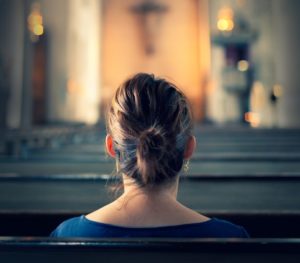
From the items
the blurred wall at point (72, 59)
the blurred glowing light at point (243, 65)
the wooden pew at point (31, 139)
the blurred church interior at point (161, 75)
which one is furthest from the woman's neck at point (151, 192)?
the blurred glowing light at point (243, 65)

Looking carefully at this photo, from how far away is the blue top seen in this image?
0.77 m

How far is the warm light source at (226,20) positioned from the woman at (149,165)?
50.2 feet

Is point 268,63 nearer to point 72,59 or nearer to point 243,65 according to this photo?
point 243,65

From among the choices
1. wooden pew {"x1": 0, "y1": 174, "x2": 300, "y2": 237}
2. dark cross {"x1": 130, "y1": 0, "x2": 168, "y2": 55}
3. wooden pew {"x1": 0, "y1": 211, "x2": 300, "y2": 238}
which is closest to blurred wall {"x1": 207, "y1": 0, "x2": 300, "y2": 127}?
dark cross {"x1": 130, "y1": 0, "x2": 168, "y2": 55}

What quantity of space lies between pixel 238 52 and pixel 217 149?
39.5 ft

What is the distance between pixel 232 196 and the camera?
5.68 feet

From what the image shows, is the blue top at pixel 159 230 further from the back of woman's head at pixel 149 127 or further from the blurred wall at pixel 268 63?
the blurred wall at pixel 268 63

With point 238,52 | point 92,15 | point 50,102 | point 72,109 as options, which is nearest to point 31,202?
point 50,102

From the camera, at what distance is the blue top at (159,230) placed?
775 millimetres

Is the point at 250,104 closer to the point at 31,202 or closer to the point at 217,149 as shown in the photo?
the point at 217,149

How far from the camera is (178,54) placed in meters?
16.1

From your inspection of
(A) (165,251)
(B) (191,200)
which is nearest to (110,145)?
(A) (165,251)

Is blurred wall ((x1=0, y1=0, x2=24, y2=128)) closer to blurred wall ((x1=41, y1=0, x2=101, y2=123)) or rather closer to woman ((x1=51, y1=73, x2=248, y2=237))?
blurred wall ((x1=41, y1=0, x2=101, y2=123))

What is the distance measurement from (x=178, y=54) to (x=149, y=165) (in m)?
15.8
